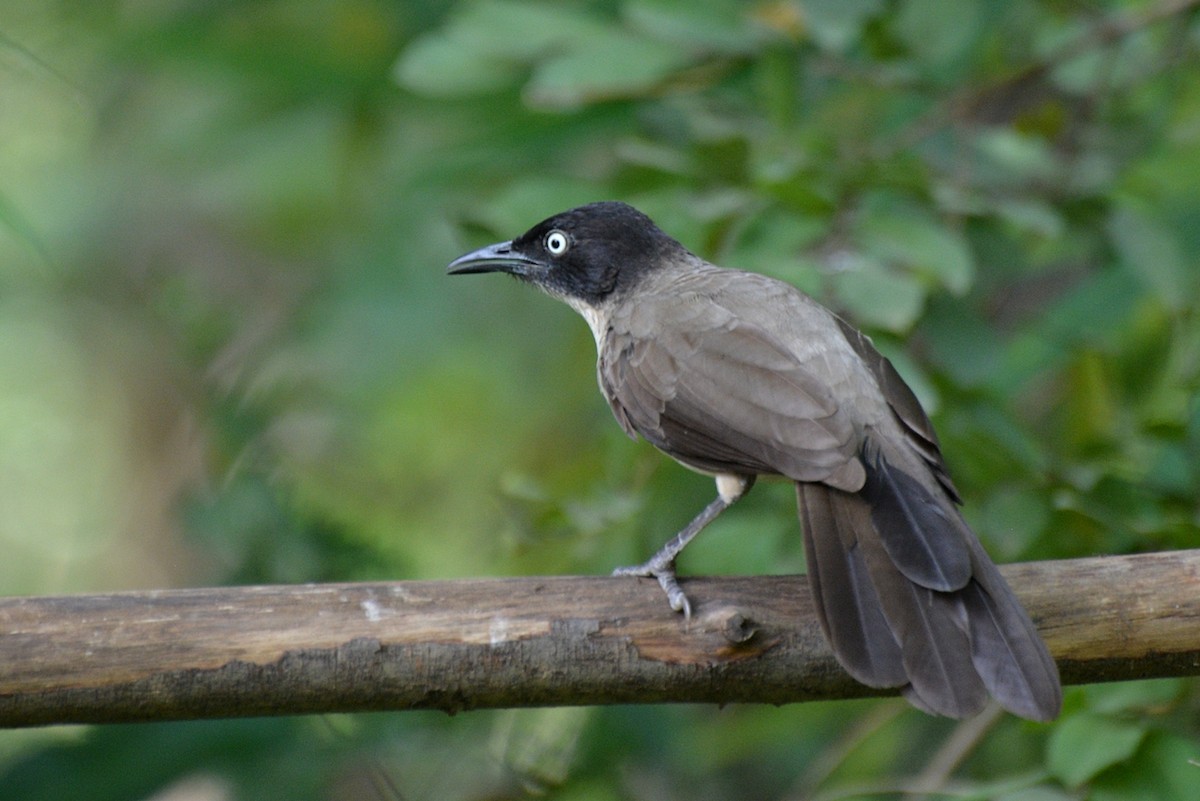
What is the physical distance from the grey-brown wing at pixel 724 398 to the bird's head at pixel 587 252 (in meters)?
0.45

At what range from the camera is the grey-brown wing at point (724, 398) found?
3.19 metres

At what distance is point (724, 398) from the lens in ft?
11.2

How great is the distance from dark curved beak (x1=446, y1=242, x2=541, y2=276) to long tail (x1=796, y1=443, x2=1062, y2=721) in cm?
173

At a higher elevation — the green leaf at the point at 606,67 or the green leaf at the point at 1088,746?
the green leaf at the point at 606,67

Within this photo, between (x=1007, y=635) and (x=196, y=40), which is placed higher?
(x=1007, y=635)

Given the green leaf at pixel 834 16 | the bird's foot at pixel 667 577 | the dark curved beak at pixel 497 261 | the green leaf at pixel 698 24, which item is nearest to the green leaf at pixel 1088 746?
the bird's foot at pixel 667 577

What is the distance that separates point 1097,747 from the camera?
3023 millimetres

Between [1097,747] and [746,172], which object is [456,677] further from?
[746,172]

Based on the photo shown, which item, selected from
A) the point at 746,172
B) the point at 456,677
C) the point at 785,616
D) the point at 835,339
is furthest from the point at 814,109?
the point at 456,677

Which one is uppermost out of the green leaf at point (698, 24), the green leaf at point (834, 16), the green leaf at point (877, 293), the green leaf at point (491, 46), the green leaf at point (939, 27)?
the green leaf at point (834, 16)

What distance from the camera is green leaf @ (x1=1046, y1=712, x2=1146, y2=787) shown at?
296 centimetres

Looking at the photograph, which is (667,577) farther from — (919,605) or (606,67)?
(606,67)

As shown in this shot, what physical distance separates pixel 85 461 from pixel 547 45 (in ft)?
18.4

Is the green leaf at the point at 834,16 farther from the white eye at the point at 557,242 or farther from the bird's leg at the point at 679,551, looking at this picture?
the bird's leg at the point at 679,551
